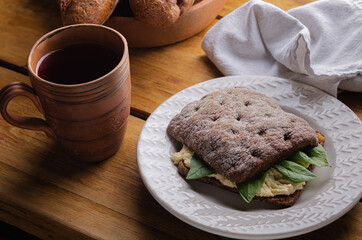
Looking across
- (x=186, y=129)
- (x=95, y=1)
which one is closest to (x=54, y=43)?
(x=95, y=1)

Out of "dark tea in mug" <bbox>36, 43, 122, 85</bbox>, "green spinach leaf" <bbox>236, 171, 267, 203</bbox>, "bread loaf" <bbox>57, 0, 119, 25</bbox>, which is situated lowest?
"green spinach leaf" <bbox>236, 171, 267, 203</bbox>

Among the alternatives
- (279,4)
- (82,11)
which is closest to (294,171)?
(82,11)

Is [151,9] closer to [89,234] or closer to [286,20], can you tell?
[286,20]

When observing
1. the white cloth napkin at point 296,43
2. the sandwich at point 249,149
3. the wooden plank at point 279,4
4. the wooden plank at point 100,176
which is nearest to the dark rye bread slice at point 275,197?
the sandwich at point 249,149

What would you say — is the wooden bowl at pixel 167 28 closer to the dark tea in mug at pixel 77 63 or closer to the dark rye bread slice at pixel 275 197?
the dark tea in mug at pixel 77 63

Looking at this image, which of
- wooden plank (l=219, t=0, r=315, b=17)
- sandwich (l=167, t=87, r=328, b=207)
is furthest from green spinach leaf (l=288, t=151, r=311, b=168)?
wooden plank (l=219, t=0, r=315, b=17)

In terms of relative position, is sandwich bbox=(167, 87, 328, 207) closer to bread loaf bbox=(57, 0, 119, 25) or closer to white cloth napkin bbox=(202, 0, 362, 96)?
white cloth napkin bbox=(202, 0, 362, 96)
